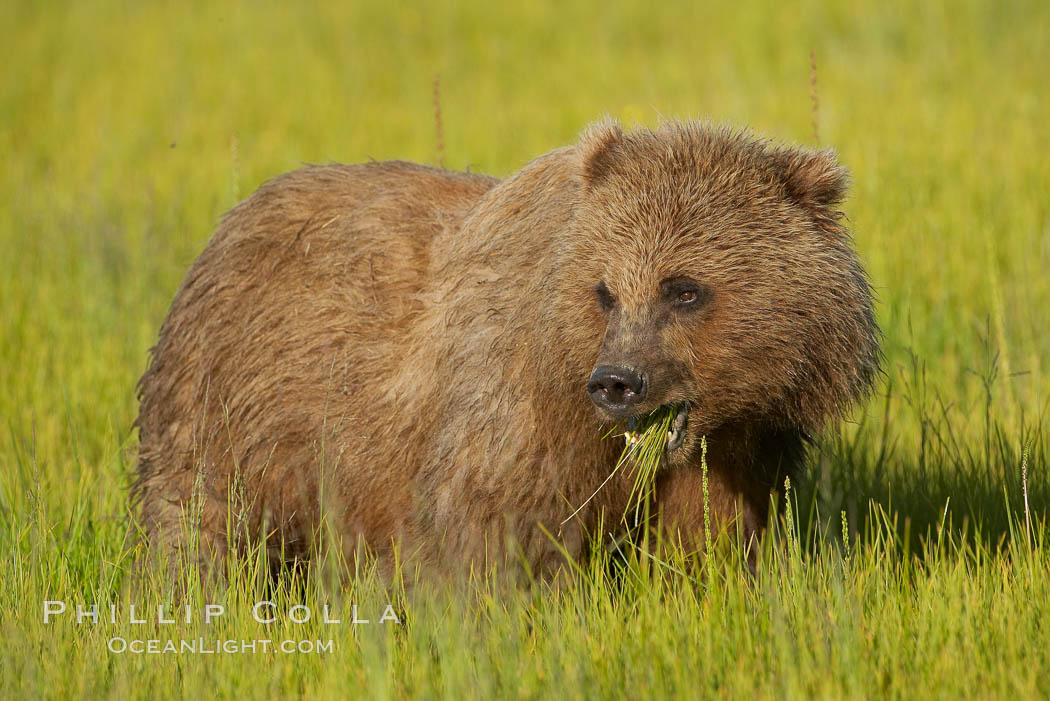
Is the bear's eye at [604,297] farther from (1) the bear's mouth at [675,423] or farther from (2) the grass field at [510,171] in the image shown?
(2) the grass field at [510,171]

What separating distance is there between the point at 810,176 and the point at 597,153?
71 centimetres

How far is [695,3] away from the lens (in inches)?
665

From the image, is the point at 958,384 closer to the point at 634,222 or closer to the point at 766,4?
the point at 634,222

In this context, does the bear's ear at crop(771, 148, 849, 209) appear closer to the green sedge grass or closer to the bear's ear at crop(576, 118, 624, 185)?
the bear's ear at crop(576, 118, 624, 185)

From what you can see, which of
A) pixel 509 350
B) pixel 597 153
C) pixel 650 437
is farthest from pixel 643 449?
pixel 597 153

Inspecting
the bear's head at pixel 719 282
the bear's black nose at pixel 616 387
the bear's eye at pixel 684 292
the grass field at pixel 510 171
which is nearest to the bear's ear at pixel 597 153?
the bear's head at pixel 719 282

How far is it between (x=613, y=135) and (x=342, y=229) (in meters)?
1.28

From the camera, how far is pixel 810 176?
13.6 feet

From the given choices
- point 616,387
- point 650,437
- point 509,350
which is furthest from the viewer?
point 509,350

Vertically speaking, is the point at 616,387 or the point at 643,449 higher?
the point at 616,387

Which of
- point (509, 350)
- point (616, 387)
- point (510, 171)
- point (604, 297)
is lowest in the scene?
point (616, 387)

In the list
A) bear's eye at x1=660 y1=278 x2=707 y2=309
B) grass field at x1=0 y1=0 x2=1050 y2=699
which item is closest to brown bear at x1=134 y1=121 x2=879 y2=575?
bear's eye at x1=660 y1=278 x2=707 y2=309

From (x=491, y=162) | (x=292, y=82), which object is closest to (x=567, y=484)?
(x=491, y=162)

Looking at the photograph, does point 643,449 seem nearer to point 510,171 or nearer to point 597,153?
point 597,153
